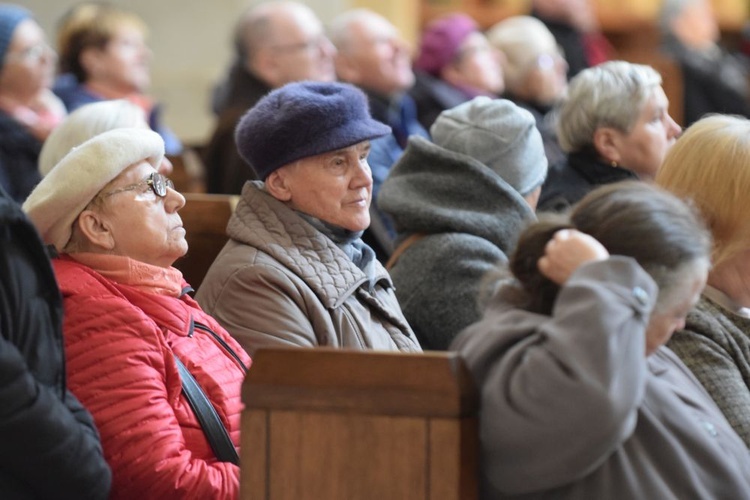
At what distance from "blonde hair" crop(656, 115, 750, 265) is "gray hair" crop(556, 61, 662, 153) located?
1.19 meters

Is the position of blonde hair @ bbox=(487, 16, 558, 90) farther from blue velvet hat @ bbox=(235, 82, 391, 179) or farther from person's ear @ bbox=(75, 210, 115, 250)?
person's ear @ bbox=(75, 210, 115, 250)

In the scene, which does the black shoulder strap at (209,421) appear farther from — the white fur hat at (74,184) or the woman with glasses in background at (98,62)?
the woman with glasses in background at (98,62)

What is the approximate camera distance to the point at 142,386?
2.23 metres

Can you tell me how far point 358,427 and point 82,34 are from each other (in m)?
4.11

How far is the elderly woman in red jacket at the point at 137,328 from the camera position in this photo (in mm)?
2189

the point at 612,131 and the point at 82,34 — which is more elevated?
the point at 612,131

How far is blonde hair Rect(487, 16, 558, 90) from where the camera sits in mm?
6438

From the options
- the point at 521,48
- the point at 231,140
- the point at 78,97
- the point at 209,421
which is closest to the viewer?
the point at 209,421

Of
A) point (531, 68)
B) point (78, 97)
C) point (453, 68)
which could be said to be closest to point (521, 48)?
point (531, 68)

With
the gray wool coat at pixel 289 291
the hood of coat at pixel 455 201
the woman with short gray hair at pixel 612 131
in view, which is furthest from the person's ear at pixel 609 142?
the gray wool coat at pixel 289 291

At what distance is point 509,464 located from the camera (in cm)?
184

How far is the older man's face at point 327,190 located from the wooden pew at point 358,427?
1021 millimetres

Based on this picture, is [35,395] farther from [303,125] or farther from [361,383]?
[303,125]

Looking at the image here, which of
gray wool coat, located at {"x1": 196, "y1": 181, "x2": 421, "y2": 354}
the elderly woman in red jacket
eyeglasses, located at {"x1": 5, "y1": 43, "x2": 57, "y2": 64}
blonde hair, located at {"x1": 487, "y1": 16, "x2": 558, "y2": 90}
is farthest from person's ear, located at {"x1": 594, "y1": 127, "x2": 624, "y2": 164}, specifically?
blonde hair, located at {"x1": 487, "y1": 16, "x2": 558, "y2": 90}
